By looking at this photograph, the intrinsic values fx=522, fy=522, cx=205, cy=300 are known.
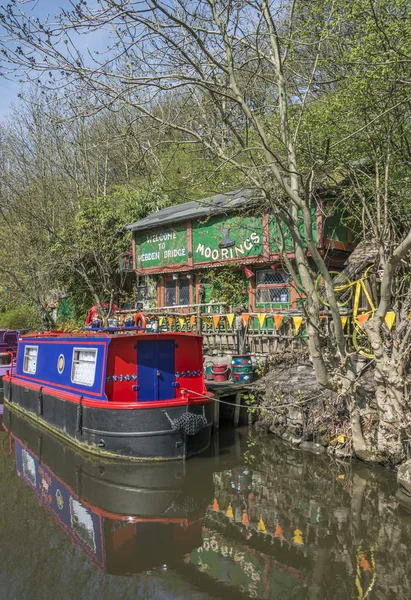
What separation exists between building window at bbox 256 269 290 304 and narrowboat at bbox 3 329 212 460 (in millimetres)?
5657

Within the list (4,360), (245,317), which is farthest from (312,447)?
(4,360)

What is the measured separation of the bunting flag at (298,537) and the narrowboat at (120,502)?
1.18m

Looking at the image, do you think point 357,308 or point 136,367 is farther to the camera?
point 357,308

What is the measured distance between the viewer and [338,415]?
9.47m

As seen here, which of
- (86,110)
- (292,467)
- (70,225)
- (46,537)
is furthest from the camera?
(70,225)

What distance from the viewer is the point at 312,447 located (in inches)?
390

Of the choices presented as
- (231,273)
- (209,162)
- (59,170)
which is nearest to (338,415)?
(209,162)

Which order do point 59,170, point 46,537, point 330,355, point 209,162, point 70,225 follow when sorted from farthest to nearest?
Answer: point 59,170
point 70,225
point 209,162
point 330,355
point 46,537

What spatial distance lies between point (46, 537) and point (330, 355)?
4.91m

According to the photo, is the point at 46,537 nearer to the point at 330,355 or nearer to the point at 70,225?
the point at 330,355

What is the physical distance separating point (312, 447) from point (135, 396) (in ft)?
11.4

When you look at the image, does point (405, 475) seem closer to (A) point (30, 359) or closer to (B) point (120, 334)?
(B) point (120, 334)

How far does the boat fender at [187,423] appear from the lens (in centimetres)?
918

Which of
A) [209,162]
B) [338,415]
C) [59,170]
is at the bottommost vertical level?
[338,415]
